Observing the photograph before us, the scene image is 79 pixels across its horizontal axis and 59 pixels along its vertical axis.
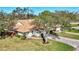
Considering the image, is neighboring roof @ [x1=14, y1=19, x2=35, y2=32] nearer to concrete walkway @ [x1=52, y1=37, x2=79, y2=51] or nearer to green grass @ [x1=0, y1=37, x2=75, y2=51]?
green grass @ [x1=0, y1=37, x2=75, y2=51]

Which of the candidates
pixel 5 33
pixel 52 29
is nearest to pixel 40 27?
pixel 52 29

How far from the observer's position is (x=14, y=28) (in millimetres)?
3531

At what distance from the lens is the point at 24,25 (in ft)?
11.6

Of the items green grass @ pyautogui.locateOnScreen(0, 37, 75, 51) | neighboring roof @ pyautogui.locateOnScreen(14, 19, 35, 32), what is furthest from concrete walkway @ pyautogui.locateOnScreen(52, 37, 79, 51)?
neighboring roof @ pyautogui.locateOnScreen(14, 19, 35, 32)

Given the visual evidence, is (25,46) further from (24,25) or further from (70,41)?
(70,41)

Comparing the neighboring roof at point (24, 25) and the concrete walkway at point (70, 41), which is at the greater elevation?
the neighboring roof at point (24, 25)

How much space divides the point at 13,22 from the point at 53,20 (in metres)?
0.43

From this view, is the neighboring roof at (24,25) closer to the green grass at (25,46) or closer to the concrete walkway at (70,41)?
the green grass at (25,46)

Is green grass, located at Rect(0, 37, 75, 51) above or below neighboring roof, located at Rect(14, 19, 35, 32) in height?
below

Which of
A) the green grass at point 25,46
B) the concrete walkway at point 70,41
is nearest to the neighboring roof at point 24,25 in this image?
the green grass at point 25,46

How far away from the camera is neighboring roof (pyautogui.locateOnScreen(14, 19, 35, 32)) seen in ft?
11.6

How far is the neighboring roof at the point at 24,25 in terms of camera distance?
3.53m

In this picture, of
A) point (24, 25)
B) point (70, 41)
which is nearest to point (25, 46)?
point (24, 25)
